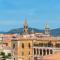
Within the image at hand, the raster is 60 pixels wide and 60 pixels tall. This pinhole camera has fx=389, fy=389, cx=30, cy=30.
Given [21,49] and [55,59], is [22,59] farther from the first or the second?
[55,59]

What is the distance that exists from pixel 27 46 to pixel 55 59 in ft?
253

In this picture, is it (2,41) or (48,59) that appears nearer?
(48,59)

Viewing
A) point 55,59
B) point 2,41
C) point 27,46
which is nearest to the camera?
point 55,59

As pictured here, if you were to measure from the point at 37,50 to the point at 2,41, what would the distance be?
67.0 feet

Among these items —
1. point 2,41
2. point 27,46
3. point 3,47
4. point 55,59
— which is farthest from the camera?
point 2,41

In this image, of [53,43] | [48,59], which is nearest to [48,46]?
[53,43]

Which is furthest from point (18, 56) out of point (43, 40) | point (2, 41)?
point (2, 41)

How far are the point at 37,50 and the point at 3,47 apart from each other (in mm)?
9734

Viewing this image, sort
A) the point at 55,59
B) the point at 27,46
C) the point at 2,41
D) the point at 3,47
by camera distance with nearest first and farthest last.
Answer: the point at 55,59 → the point at 27,46 → the point at 3,47 → the point at 2,41

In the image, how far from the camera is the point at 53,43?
85.1 metres

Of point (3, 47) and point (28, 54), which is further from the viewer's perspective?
point (3, 47)

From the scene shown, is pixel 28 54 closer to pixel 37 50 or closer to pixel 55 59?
pixel 37 50

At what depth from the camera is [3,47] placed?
90.5 metres

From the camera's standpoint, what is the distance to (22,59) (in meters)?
86.1
